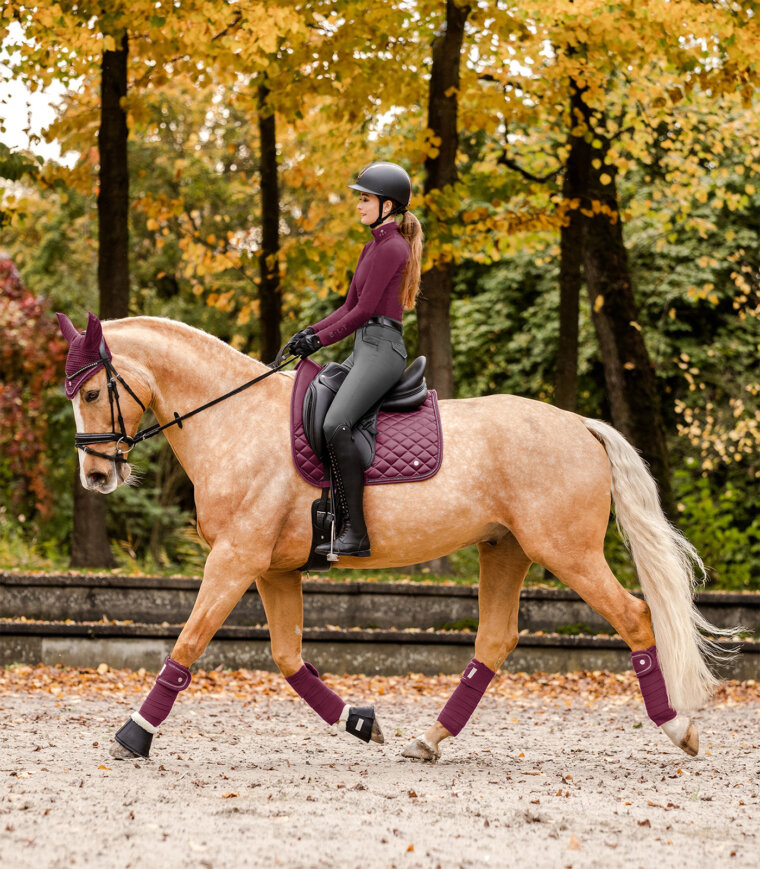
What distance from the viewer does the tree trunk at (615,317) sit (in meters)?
12.7

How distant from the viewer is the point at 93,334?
18.8ft

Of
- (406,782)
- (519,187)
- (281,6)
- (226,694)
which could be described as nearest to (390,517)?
(406,782)

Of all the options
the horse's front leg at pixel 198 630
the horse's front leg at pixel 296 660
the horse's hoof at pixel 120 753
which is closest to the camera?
the horse's front leg at pixel 198 630

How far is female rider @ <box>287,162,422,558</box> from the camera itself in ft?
19.0

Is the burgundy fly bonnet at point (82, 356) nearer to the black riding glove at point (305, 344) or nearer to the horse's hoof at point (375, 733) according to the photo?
the black riding glove at point (305, 344)

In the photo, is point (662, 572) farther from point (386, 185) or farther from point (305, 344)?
point (386, 185)

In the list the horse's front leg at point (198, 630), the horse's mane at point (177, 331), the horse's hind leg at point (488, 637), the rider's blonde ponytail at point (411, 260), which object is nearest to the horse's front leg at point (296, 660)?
the horse's hind leg at point (488, 637)

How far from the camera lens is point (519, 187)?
45.1ft

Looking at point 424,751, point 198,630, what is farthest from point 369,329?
point 424,751

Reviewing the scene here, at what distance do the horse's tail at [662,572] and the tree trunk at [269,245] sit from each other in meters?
8.21

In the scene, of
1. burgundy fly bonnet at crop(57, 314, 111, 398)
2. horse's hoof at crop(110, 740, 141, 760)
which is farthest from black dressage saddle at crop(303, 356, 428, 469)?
horse's hoof at crop(110, 740, 141, 760)

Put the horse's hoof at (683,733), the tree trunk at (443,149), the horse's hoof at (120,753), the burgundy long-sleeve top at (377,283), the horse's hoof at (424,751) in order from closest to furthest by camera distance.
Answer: the horse's hoof at (120,753) < the burgundy long-sleeve top at (377,283) < the horse's hoof at (683,733) < the horse's hoof at (424,751) < the tree trunk at (443,149)

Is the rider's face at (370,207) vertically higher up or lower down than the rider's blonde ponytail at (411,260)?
higher up

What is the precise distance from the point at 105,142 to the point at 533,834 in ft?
30.1
